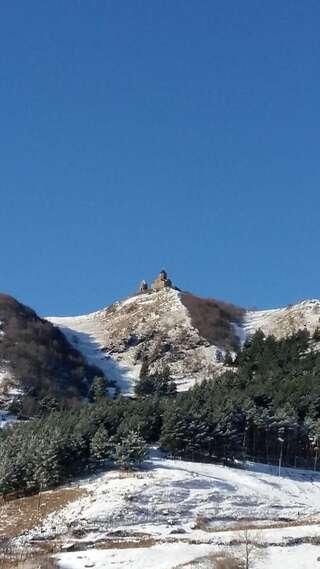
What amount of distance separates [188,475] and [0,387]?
265 ft

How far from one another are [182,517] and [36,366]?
104m

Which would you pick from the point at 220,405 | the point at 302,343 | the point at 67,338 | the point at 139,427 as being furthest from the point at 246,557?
the point at 67,338

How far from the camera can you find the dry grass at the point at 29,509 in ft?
190

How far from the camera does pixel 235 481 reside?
70.5 m

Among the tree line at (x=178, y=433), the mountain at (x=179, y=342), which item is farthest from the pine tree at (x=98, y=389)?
the tree line at (x=178, y=433)

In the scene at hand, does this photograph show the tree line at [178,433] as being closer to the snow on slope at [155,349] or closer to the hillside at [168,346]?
the snow on slope at [155,349]

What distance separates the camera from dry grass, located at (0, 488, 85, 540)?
58031mm

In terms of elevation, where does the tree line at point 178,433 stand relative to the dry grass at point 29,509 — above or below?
above

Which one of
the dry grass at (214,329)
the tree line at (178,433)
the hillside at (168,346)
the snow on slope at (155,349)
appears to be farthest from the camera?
the dry grass at (214,329)

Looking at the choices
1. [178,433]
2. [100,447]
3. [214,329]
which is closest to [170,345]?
[214,329]

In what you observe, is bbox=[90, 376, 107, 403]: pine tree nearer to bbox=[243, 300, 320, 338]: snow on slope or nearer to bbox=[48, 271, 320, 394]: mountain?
bbox=[48, 271, 320, 394]: mountain

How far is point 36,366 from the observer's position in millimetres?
160875

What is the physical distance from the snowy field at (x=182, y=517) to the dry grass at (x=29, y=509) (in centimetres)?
113

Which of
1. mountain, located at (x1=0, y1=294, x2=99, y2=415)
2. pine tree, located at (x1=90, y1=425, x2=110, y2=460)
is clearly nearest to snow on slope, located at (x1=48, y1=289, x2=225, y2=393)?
mountain, located at (x1=0, y1=294, x2=99, y2=415)
